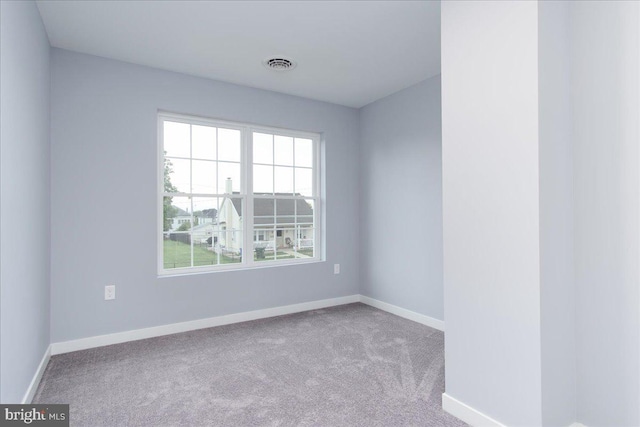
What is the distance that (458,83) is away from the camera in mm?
1974

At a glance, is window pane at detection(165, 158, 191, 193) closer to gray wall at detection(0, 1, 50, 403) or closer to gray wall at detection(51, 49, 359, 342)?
gray wall at detection(51, 49, 359, 342)

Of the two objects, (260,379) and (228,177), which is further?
(228,177)

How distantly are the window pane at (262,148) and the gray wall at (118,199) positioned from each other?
222mm

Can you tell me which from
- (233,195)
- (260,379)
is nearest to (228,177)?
(233,195)

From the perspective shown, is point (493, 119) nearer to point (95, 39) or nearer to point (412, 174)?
point (412, 174)

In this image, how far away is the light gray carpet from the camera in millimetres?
2000

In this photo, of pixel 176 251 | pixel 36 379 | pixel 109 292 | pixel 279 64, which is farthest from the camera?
pixel 176 251

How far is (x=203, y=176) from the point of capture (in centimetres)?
370

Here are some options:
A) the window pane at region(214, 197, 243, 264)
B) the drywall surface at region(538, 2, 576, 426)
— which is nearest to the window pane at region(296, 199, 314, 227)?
the window pane at region(214, 197, 243, 264)

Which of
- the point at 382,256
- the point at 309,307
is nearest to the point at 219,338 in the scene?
the point at 309,307

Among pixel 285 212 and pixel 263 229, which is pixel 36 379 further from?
pixel 285 212

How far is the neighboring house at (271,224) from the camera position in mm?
3844

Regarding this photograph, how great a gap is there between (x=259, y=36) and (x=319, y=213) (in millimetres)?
2243

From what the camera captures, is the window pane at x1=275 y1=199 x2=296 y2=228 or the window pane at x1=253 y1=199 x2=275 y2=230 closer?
the window pane at x1=253 y1=199 x2=275 y2=230
